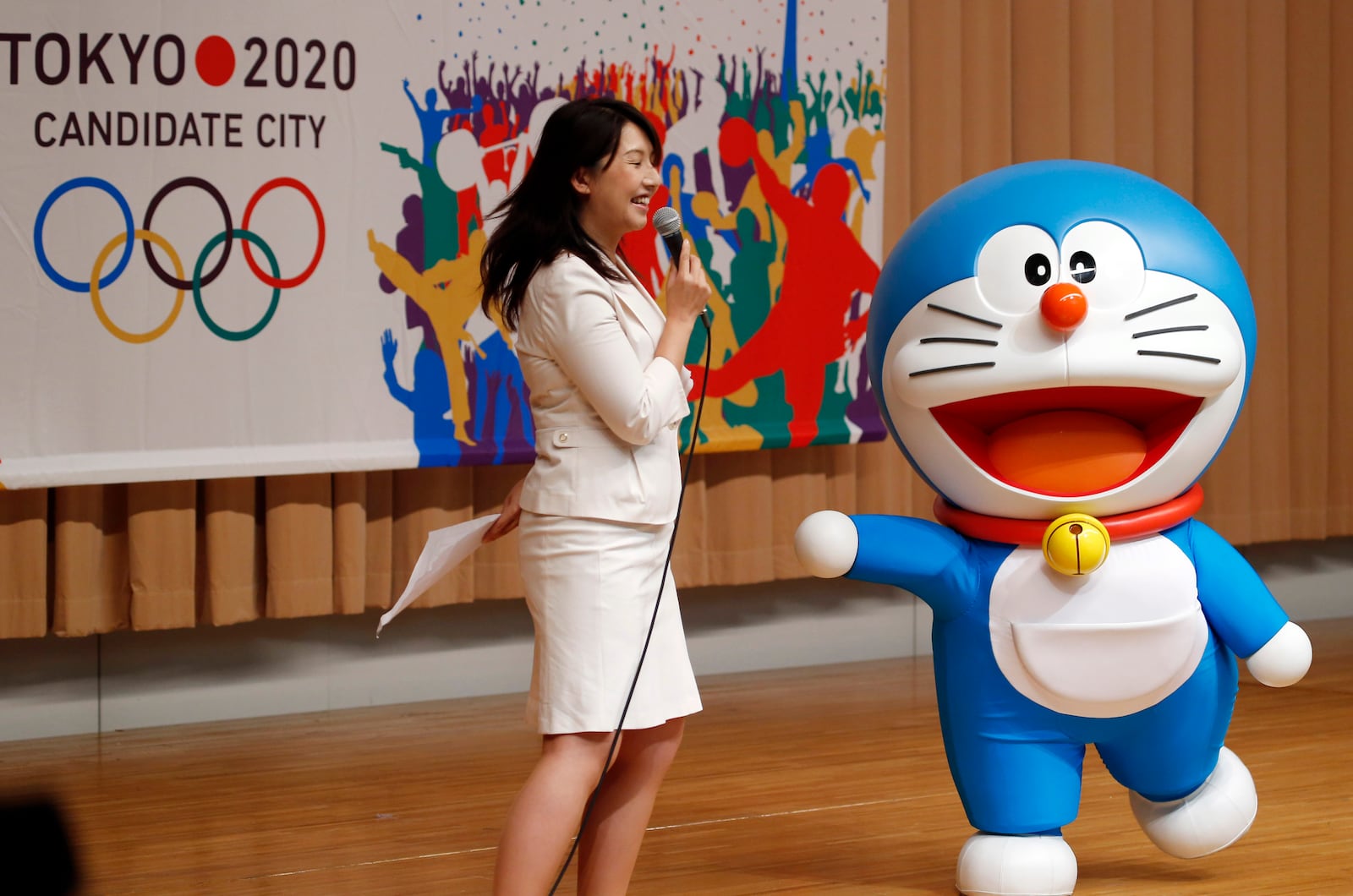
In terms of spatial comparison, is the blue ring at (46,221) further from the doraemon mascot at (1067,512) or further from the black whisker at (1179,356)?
the black whisker at (1179,356)

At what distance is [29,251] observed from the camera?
2770 mm

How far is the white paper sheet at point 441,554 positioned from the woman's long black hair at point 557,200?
→ 26 cm

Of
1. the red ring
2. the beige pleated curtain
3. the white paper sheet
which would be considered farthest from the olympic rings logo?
the white paper sheet

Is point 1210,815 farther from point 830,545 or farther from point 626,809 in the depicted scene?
point 626,809

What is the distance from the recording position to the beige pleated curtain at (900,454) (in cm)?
290

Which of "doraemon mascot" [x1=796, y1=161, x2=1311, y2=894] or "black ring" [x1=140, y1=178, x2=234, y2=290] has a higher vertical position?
"black ring" [x1=140, y1=178, x2=234, y2=290]

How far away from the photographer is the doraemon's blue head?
178 cm

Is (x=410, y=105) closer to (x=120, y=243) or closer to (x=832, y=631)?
(x=120, y=243)

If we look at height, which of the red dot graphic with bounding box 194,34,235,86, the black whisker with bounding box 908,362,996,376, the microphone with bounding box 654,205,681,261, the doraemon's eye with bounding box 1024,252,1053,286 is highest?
the red dot graphic with bounding box 194,34,235,86

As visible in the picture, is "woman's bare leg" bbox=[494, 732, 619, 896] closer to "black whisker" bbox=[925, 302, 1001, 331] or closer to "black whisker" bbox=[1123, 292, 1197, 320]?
"black whisker" bbox=[925, 302, 1001, 331]

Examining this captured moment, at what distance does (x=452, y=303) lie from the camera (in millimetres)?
3109

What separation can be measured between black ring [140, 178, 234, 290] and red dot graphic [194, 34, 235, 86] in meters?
0.22

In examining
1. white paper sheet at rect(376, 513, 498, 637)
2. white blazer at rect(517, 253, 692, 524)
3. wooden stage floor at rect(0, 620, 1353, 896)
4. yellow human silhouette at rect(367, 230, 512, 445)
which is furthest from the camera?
yellow human silhouette at rect(367, 230, 512, 445)

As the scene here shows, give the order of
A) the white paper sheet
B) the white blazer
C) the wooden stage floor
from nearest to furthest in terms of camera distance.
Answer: the white blazer → the white paper sheet → the wooden stage floor
